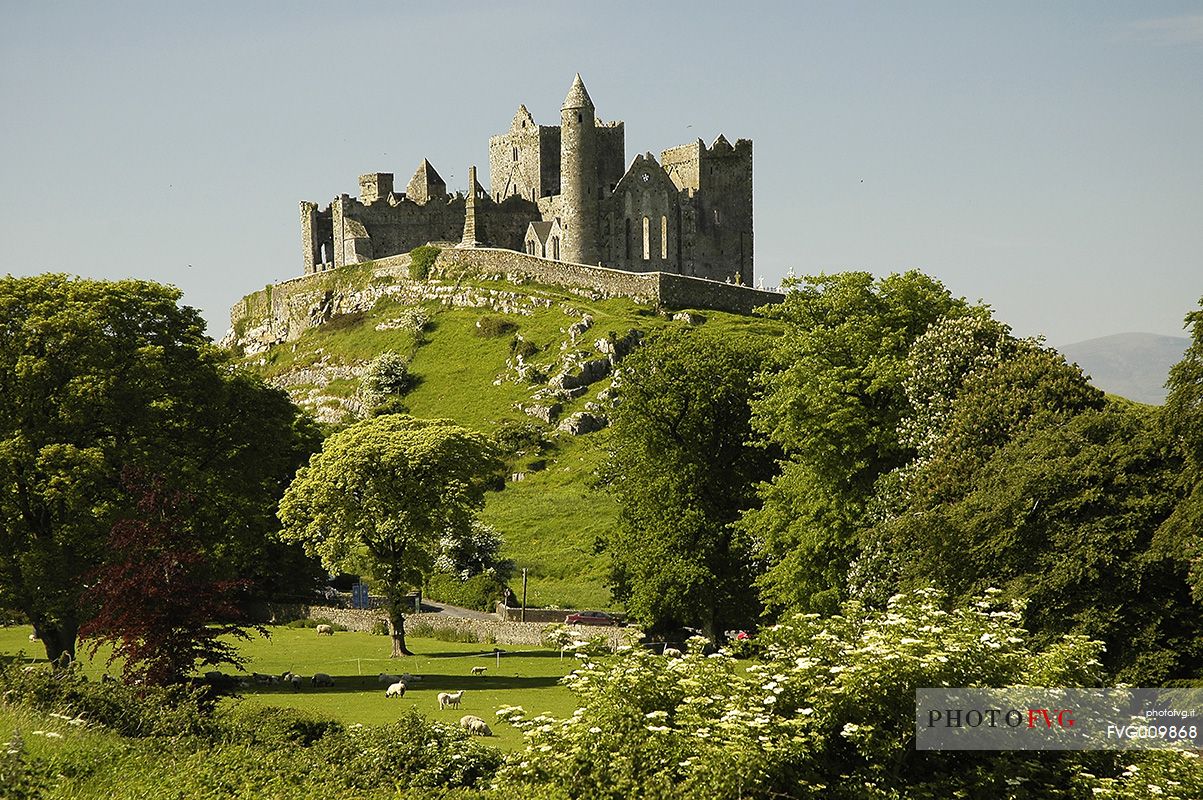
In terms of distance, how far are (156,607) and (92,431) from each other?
13.5 m

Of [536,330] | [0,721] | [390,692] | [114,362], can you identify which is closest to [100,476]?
[114,362]

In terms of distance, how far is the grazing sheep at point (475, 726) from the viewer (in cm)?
3403

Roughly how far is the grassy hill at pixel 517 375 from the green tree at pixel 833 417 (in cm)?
1474

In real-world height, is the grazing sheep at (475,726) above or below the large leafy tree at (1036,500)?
below

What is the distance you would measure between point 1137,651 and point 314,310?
102446mm

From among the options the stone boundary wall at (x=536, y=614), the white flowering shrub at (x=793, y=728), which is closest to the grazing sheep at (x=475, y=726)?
the white flowering shrub at (x=793, y=728)

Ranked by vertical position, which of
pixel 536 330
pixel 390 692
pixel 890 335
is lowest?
pixel 390 692

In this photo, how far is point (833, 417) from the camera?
45.8 m

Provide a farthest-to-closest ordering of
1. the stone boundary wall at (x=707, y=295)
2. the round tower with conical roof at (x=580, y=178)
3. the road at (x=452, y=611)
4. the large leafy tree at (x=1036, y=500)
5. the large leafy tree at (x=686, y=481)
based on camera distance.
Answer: the round tower with conical roof at (x=580, y=178) → the stone boundary wall at (x=707, y=295) → the road at (x=452, y=611) → the large leafy tree at (x=686, y=481) → the large leafy tree at (x=1036, y=500)

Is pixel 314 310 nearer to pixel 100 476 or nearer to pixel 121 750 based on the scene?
pixel 100 476

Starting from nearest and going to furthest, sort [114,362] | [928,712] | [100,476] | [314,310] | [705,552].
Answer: [928,712] → [100,476] → [114,362] → [705,552] → [314,310]

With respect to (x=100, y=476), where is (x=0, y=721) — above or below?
below

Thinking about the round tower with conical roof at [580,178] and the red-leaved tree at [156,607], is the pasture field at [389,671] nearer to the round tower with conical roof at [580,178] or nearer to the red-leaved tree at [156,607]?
the red-leaved tree at [156,607]

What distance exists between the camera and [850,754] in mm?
24906
